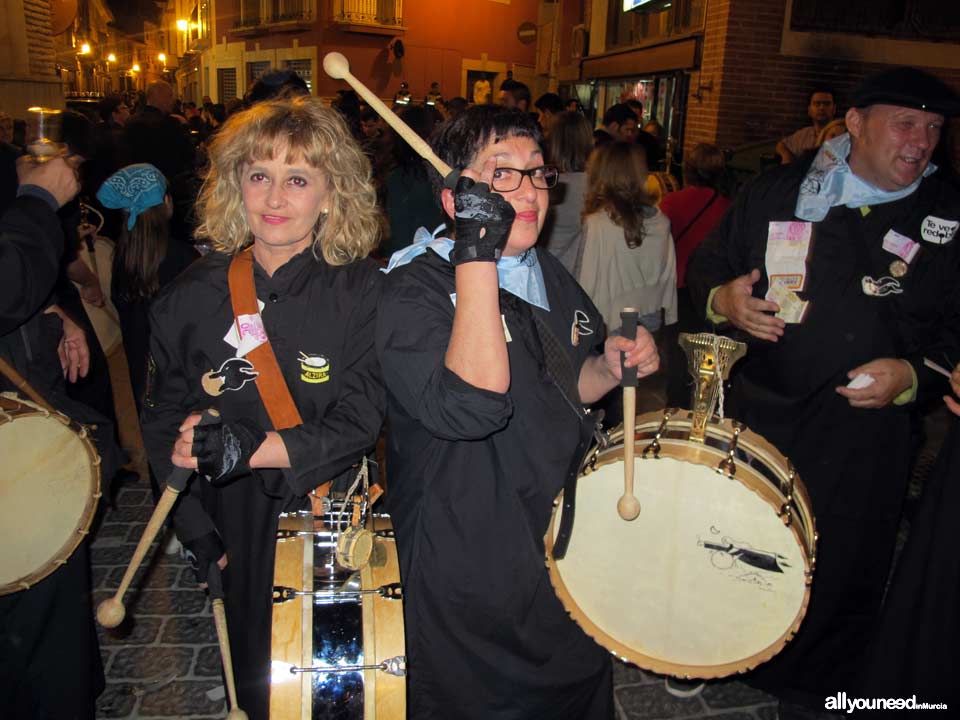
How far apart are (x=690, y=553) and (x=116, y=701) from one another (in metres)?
2.67

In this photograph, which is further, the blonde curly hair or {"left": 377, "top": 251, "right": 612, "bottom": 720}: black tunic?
the blonde curly hair

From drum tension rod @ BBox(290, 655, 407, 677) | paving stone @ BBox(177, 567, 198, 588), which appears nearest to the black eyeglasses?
drum tension rod @ BBox(290, 655, 407, 677)

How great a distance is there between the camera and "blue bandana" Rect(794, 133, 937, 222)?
9.54ft

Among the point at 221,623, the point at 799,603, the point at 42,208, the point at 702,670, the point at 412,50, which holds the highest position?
the point at 412,50

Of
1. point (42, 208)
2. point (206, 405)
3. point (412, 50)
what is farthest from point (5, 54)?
point (412, 50)

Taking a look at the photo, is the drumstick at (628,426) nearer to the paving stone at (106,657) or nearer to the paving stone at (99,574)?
the paving stone at (106,657)

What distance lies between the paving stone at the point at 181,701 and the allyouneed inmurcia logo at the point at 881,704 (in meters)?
2.63

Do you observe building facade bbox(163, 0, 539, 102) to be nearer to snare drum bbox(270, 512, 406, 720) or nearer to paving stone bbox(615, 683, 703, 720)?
paving stone bbox(615, 683, 703, 720)

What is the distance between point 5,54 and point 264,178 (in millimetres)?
10571

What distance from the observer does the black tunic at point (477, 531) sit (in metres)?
1.99

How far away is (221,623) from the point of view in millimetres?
1929

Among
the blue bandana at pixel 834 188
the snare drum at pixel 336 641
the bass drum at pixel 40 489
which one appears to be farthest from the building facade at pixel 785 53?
the snare drum at pixel 336 641

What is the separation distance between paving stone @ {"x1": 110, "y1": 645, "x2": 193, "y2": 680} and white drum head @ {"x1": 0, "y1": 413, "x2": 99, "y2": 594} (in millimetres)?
1341

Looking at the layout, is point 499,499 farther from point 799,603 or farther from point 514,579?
point 799,603
